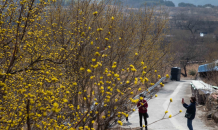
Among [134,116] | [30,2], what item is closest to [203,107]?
[134,116]

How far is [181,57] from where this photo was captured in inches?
2041

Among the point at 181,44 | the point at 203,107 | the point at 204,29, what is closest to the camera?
the point at 203,107

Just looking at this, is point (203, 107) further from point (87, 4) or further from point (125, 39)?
point (87, 4)

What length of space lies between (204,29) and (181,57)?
68.7 metres

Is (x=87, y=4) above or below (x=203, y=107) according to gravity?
above

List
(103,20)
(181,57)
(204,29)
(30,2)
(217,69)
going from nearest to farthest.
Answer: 1. (30,2)
2. (103,20)
3. (217,69)
4. (181,57)
5. (204,29)

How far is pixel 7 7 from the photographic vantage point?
19.6 ft

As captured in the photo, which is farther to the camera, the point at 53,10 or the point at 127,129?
the point at 53,10

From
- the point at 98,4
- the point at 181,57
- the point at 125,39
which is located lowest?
the point at 181,57

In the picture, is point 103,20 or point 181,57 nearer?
point 103,20

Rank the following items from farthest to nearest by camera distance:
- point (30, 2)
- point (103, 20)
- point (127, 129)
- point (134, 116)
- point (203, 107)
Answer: point (203, 107)
point (134, 116)
point (103, 20)
point (127, 129)
point (30, 2)

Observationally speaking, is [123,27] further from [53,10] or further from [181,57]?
[181,57]

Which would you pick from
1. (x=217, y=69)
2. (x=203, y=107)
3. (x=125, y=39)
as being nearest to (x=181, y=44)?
(x=217, y=69)

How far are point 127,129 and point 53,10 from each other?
706 centimetres
